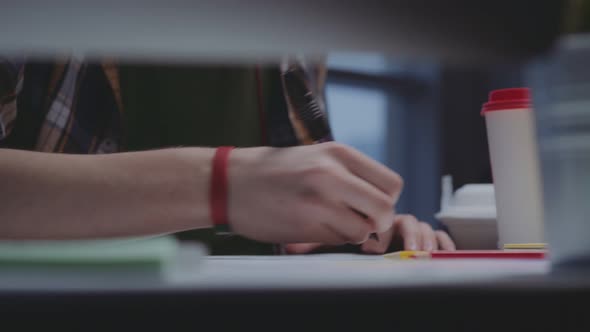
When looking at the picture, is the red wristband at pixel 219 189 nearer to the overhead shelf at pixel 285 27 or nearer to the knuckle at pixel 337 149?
the knuckle at pixel 337 149

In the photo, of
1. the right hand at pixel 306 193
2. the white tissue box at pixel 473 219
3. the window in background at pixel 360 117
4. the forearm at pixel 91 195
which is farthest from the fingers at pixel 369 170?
the window in background at pixel 360 117

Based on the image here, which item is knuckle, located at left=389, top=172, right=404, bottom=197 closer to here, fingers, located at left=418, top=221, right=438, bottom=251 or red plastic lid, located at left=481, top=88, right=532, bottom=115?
red plastic lid, located at left=481, top=88, right=532, bottom=115

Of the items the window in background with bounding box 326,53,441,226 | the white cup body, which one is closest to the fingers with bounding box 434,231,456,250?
the white cup body

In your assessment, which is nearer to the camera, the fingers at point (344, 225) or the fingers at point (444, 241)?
the fingers at point (344, 225)

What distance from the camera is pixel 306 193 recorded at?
47cm

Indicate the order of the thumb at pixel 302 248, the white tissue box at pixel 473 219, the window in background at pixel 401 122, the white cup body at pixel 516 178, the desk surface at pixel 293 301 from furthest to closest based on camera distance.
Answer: the window in background at pixel 401 122 < the thumb at pixel 302 248 < the white tissue box at pixel 473 219 < the white cup body at pixel 516 178 < the desk surface at pixel 293 301

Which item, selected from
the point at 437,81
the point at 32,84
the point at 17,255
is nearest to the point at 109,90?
the point at 32,84

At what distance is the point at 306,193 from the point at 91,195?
209mm

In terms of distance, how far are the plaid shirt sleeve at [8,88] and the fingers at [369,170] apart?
1.36ft

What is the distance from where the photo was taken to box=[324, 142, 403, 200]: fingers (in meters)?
0.49

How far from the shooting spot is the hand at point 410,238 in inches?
30.8

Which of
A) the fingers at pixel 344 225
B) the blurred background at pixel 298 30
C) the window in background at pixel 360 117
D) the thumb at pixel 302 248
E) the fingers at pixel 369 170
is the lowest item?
the thumb at pixel 302 248

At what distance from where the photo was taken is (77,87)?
958mm

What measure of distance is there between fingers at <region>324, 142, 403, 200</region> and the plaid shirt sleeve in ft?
1.36
